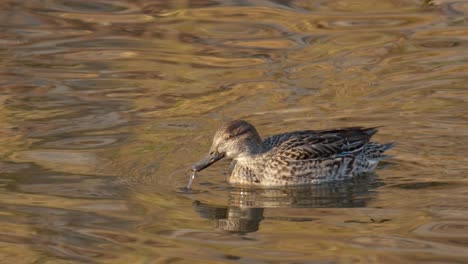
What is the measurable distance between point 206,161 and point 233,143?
0.39 m

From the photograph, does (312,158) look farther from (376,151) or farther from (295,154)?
(376,151)

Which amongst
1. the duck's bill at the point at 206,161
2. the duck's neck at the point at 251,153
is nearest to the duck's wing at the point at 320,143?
the duck's neck at the point at 251,153

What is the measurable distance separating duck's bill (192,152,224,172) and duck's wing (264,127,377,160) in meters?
0.54

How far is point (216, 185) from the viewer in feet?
35.1

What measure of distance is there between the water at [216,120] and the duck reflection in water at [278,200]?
24 millimetres

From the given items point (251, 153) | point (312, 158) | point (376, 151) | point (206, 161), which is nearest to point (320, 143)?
point (312, 158)

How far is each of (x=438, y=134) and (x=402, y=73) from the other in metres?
2.49

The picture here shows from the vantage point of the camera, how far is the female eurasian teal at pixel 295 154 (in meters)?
11.0

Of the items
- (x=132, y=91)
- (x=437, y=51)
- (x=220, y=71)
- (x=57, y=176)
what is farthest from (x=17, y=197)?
(x=437, y=51)

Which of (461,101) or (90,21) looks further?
(90,21)

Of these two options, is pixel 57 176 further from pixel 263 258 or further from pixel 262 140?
pixel 263 258

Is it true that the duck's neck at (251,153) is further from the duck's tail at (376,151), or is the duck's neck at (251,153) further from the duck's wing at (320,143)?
the duck's tail at (376,151)

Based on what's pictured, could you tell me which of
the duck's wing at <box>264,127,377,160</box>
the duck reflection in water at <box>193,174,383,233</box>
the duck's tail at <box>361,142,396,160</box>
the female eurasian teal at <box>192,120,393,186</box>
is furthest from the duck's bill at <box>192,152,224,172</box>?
the duck's tail at <box>361,142,396,160</box>

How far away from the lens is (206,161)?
35.2 feet
